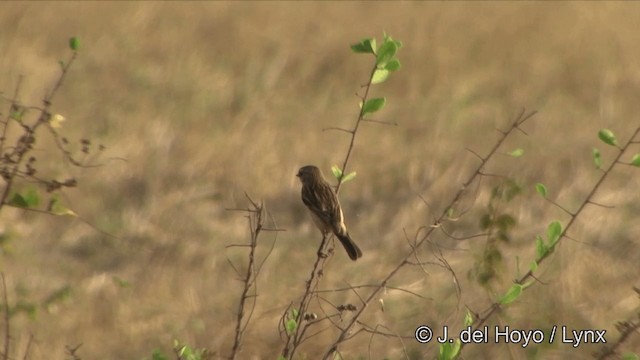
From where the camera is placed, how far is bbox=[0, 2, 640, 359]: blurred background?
5664mm

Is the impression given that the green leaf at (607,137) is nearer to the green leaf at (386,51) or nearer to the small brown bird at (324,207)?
the green leaf at (386,51)

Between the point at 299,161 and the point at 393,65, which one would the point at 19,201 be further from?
the point at 299,161

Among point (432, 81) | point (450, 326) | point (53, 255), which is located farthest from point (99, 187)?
point (432, 81)

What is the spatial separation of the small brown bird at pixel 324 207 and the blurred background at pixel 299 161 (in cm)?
50

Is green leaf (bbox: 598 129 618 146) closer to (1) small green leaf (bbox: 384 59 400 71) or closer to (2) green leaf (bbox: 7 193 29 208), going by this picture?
(1) small green leaf (bbox: 384 59 400 71)

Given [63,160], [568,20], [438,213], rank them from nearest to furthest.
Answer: [438,213] < [63,160] < [568,20]

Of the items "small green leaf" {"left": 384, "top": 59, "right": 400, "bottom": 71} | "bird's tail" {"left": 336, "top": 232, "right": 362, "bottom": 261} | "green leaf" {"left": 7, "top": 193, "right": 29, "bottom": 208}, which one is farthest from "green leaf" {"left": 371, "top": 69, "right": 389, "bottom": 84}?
"bird's tail" {"left": 336, "top": 232, "right": 362, "bottom": 261}

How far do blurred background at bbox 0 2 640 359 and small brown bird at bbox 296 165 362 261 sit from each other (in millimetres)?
502

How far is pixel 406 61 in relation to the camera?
11.1 meters

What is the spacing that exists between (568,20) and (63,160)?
675 centimetres

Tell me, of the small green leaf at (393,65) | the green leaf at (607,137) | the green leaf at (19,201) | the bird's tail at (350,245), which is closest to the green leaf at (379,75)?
the small green leaf at (393,65)

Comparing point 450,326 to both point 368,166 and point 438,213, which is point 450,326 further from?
point 368,166

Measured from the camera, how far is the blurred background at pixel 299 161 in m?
5.66

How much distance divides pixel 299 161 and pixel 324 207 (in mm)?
3769
